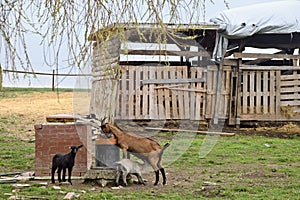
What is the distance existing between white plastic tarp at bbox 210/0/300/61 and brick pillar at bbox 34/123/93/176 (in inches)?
275

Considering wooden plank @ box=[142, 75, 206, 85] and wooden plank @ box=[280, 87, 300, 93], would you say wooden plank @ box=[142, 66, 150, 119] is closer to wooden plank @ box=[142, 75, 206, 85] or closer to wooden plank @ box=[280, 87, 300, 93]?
wooden plank @ box=[142, 75, 206, 85]

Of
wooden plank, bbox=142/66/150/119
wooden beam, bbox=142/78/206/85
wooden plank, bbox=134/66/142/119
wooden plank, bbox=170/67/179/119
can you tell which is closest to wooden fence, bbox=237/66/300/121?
wooden beam, bbox=142/78/206/85

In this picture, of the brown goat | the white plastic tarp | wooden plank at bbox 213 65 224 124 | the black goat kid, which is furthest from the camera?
wooden plank at bbox 213 65 224 124

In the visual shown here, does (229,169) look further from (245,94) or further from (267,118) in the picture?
(267,118)

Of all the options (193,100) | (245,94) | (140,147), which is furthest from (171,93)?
(140,147)

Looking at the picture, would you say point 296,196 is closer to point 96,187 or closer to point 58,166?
point 96,187

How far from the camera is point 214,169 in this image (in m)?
8.75

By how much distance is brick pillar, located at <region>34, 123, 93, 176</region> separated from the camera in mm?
7852

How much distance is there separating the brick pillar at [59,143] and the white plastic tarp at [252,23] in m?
6.99

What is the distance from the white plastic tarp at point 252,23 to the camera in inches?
550

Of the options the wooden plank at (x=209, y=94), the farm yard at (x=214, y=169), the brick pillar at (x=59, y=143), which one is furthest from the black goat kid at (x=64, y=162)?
the wooden plank at (x=209, y=94)

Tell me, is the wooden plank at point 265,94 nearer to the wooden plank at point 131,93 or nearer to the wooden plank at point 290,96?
the wooden plank at point 290,96

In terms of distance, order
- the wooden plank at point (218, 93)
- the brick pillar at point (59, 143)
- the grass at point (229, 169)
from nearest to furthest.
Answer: the grass at point (229, 169), the brick pillar at point (59, 143), the wooden plank at point (218, 93)

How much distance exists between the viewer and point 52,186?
23.4 feet
